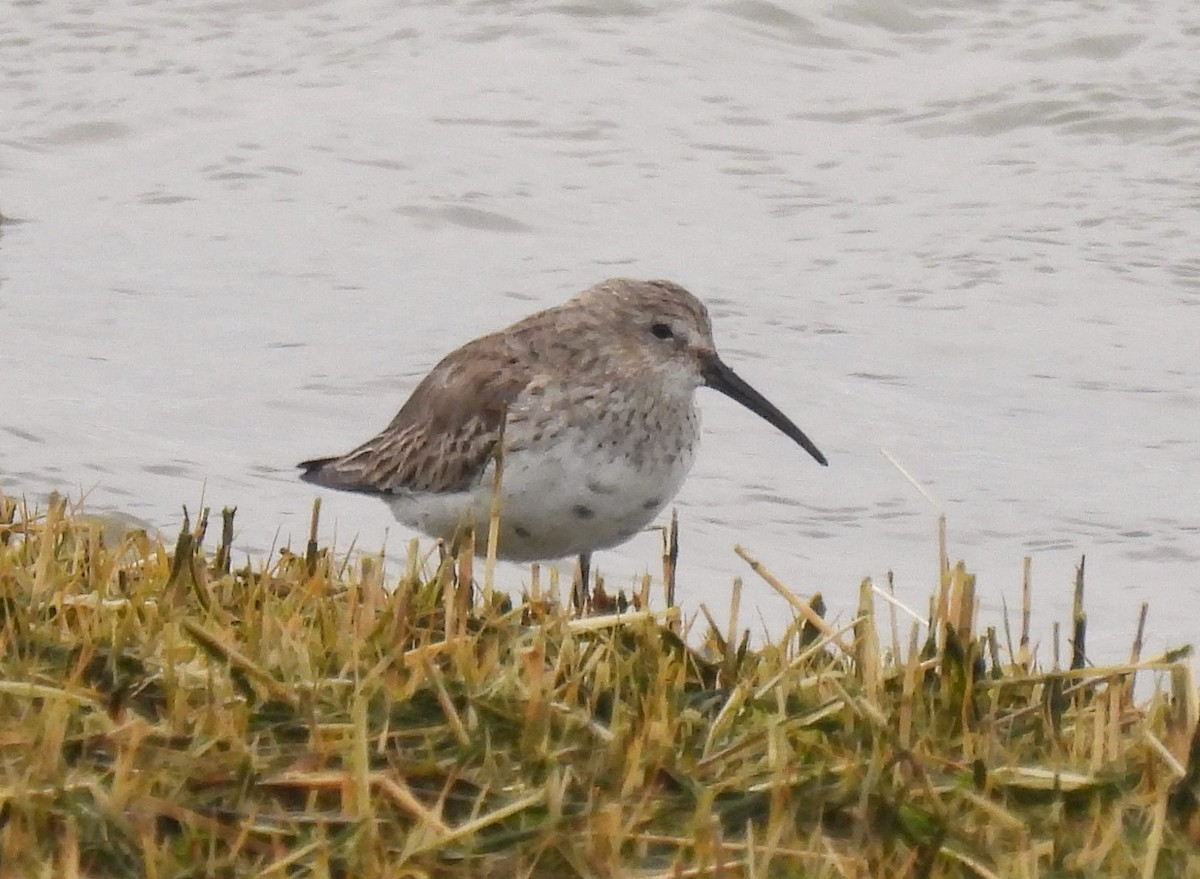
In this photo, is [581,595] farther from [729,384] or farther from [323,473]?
[323,473]

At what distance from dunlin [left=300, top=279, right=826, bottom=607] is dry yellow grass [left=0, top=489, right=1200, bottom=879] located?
4.87 ft

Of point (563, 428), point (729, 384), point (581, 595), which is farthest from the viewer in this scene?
point (729, 384)

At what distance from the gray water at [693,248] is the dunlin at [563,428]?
1.06 metres

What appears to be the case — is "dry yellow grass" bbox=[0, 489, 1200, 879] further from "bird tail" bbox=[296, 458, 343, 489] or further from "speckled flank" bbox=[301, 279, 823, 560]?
"bird tail" bbox=[296, 458, 343, 489]

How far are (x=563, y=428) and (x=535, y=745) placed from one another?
8.50 feet

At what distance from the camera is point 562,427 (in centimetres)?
650

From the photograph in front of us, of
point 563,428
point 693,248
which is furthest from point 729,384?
point 693,248

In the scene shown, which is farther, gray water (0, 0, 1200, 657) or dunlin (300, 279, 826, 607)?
gray water (0, 0, 1200, 657)

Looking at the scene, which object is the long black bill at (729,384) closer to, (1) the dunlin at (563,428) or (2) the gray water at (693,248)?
(1) the dunlin at (563,428)

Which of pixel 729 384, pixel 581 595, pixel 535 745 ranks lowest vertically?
pixel 581 595

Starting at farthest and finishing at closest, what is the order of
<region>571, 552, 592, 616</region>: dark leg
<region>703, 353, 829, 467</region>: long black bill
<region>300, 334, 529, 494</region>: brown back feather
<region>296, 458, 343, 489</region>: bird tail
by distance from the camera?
<region>296, 458, 343, 489</region>: bird tail → <region>703, 353, 829, 467</region>: long black bill → <region>300, 334, 529, 494</region>: brown back feather → <region>571, 552, 592, 616</region>: dark leg

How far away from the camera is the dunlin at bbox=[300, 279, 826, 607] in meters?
6.37

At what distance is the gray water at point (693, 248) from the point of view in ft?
28.5

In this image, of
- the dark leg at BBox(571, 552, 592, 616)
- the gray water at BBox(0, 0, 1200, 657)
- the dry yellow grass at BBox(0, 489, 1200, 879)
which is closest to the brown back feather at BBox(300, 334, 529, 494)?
the dark leg at BBox(571, 552, 592, 616)
